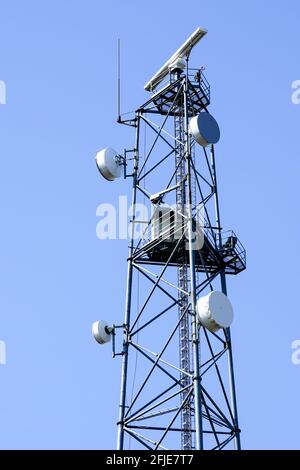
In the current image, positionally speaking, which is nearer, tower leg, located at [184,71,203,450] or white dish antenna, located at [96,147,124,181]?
tower leg, located at [184,71,203,450]

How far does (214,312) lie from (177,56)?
12.1m

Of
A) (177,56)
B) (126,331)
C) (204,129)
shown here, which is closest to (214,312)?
(126,331)

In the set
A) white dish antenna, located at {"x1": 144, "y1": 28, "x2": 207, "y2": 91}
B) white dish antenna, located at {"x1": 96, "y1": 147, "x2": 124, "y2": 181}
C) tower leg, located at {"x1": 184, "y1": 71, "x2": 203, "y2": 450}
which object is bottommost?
tower leg, located at {"x1": 184, "y1": 71, "x2": 203, "y2": 450}

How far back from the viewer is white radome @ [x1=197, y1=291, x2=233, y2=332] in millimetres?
33812

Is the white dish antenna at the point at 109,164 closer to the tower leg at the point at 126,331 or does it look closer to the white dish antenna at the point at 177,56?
the tower leg at the point at 126,331

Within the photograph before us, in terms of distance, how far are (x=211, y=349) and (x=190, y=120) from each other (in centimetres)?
845

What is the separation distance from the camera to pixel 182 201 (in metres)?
37.8

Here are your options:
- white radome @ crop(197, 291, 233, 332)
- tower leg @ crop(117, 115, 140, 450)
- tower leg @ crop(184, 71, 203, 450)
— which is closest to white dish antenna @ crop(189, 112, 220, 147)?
tower leg @ crop(184, 71, 203, 450)

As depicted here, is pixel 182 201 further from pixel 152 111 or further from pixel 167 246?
pixel 152 111

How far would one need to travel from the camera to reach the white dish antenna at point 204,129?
123ft

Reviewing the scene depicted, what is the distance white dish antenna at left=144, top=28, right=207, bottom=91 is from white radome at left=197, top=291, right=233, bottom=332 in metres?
11.2

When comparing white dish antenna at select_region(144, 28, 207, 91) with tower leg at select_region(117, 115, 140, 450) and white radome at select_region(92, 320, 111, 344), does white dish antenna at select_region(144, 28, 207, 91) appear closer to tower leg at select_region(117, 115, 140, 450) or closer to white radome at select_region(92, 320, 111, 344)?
tower leg at select_region(117, 115, 140, 450)
